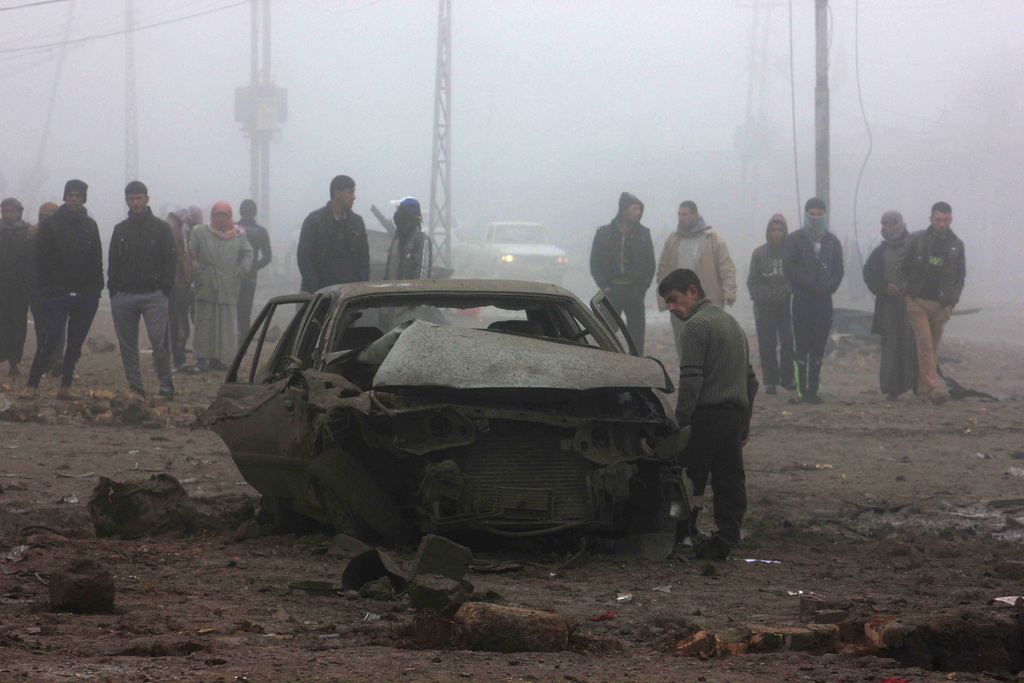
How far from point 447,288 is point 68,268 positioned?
6.13m

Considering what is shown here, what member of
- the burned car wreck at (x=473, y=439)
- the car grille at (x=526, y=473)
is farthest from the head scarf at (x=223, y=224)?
the car grille at (x=526, y=473)

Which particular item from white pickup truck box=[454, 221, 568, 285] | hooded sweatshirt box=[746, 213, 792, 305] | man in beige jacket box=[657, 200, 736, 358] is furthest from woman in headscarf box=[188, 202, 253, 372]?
white pickup truck box=[454, 221, 568, 285]

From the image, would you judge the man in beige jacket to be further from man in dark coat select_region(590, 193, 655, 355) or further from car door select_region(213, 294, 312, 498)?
car door select_region(213, 294, 312, 498)

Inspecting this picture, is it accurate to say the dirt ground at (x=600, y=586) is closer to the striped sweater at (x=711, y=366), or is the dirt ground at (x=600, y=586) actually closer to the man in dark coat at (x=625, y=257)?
the striped sweater at (x=711, y=366)

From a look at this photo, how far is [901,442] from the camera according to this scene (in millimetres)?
9805

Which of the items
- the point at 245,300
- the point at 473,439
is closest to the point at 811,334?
the point at 245,300

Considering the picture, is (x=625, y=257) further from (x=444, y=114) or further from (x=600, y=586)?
(x=444, y=114)

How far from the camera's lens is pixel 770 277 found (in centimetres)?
1272

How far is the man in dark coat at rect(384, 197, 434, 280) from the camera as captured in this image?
9617 mm

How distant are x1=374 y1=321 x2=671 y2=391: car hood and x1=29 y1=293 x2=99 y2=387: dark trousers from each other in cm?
659

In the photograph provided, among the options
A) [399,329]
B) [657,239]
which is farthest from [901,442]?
[657,239]

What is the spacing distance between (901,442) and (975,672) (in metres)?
6.48

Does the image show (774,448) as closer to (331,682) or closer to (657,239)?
(331,682)

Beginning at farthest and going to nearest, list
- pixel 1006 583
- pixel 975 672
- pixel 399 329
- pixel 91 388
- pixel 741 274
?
pixel 741 274, pixel 91 388, pixel 399 329, pixel 1006 583, pixel 975 672
